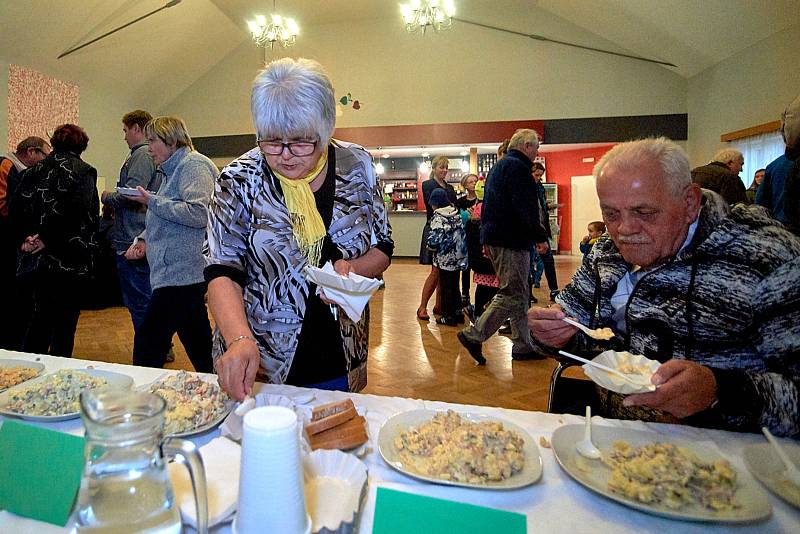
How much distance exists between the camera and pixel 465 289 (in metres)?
5.81

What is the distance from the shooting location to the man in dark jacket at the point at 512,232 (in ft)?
11.4

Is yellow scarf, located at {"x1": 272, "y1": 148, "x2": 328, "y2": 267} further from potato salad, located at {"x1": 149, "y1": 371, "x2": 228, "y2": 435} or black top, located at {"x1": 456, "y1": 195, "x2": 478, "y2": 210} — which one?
black top, located at {"x1": 456, "y1": 195, "x2": 478, "y2": 210}

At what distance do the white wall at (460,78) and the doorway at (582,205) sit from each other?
7.48 ft

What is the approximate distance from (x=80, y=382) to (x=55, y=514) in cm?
53

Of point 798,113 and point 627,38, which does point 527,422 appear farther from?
point 627,38

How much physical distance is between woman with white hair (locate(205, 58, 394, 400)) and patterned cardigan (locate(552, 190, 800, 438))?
0.75 metres

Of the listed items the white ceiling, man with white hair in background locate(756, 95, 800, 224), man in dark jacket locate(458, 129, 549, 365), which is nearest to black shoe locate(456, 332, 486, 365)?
man in dark jacket locate(458, 129, 549, 365)

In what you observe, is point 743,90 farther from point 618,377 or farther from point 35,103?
point 35,103

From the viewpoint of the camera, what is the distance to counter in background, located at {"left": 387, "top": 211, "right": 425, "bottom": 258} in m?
11.1

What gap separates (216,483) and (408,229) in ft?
34.3

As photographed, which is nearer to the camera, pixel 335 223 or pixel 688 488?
pixel 688 488

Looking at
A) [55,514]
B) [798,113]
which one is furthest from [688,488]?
[798,113]

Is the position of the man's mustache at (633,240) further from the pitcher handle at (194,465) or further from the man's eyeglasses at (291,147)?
the pitcher handle at (194,465)

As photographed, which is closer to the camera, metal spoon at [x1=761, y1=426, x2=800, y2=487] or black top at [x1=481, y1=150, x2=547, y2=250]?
metal spoon at [x1=761, y1=426, x2=800, y2=487]
